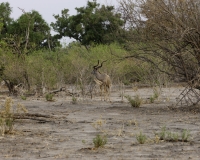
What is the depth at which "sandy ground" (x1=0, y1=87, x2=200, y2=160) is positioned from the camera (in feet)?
31.2

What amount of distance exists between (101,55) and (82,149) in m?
19.8

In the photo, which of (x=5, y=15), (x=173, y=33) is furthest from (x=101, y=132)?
(x=5, y=15)

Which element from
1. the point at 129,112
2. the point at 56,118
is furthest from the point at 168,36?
the point at 56,118

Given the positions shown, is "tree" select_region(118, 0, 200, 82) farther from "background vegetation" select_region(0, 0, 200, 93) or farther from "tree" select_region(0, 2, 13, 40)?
"tree" select_region(0, 2, 13, 40)

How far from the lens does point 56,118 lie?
14.8 m

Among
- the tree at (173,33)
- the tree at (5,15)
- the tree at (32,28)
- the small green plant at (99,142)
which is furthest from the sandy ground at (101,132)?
the tree at (5,15)

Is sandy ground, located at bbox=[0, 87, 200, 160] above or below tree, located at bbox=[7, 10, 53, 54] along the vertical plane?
below

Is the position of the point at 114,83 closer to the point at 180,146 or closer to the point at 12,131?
the point at 12,131

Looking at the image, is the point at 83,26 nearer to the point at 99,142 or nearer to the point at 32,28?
the point at 32,28

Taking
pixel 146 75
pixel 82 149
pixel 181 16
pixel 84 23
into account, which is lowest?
pixel 82 149

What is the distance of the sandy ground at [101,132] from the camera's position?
9.50m

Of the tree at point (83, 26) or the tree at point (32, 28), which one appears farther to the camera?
the tree at point (83, 26)

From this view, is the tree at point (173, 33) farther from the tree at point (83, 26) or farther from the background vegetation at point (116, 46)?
the tree at point (83, 26)

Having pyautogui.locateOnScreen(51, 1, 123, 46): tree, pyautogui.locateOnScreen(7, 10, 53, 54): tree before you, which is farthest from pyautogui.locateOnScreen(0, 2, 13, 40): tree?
pyautogui.locateOnScreen(51, 1, 123, 46): tree
